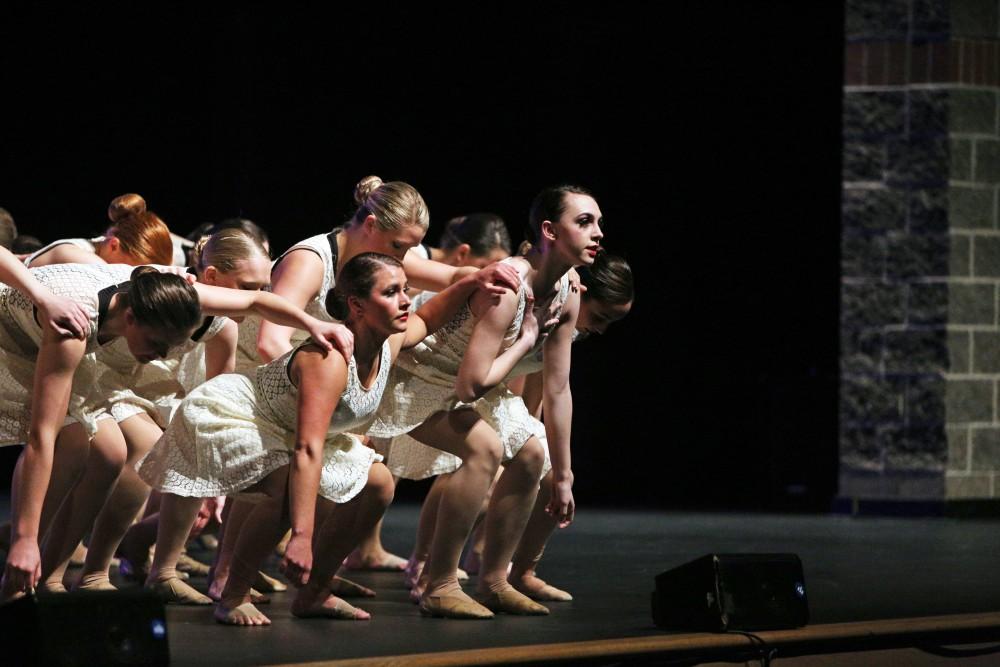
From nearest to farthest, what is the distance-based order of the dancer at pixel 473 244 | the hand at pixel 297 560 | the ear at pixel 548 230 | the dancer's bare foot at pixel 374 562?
the hand at pixel 297 560, the ear at pixel 548 230, the dancer's bare foot at pixel 374 562, the dancer at pixel 473 244

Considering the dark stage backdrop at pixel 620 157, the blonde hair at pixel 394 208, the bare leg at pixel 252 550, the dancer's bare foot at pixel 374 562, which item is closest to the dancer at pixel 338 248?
the blonde hair at pixel 394 208

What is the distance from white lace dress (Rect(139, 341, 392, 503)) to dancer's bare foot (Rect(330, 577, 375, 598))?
60 centimetres

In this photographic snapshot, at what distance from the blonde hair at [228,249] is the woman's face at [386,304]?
0.61 m

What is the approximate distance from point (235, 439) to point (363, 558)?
1.40m

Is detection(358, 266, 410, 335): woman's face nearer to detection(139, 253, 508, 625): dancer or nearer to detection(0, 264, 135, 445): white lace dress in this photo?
Answer: detection(139, 253, 508, 625): dancer

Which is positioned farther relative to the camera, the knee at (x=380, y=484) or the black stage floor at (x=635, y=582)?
the knee at (x=380, y=484)

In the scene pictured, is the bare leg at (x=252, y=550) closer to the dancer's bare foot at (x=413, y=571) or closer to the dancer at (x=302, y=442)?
the dancer at (x=302, y=442)

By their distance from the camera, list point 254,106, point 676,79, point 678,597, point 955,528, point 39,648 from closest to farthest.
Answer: point 39,648
point 678,597
point 955,528
point 254,106
point 676,79

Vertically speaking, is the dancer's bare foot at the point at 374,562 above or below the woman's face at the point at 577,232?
below

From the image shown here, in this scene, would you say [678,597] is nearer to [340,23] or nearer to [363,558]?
[363,558]

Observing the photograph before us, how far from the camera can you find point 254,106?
7617mm

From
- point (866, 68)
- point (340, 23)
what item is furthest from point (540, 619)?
point (340, 23)

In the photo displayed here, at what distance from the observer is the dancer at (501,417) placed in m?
3.62

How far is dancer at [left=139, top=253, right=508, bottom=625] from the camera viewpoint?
3.21m
